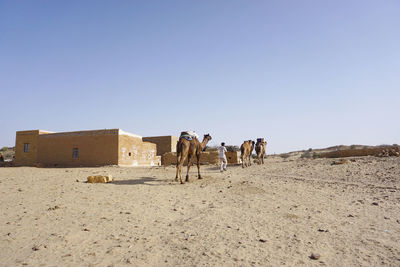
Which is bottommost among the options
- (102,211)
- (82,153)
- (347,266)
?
(347,266)

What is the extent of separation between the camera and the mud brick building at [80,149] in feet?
78.8

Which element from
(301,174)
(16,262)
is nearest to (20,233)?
(16,262)

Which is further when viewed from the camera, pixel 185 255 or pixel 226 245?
pixel 226 245

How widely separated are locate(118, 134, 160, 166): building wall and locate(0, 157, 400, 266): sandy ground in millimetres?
15168

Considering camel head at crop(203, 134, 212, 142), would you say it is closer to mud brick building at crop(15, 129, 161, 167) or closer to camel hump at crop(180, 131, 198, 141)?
camel hump at crop(180, 131, 198, 141)

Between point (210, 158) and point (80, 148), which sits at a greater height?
point (80, 148)

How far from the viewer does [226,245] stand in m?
4.21

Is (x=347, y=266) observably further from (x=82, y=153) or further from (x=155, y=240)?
(x=82, y=153)

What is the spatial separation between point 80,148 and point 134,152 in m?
4.90

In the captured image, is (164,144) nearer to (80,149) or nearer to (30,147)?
(80,149)

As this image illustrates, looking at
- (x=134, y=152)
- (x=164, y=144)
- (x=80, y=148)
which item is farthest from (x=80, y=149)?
(x=164, y=144)

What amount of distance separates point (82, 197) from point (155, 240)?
4048 millimetres

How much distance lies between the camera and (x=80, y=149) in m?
25.2

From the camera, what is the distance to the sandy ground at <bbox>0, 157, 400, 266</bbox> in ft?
12.6
